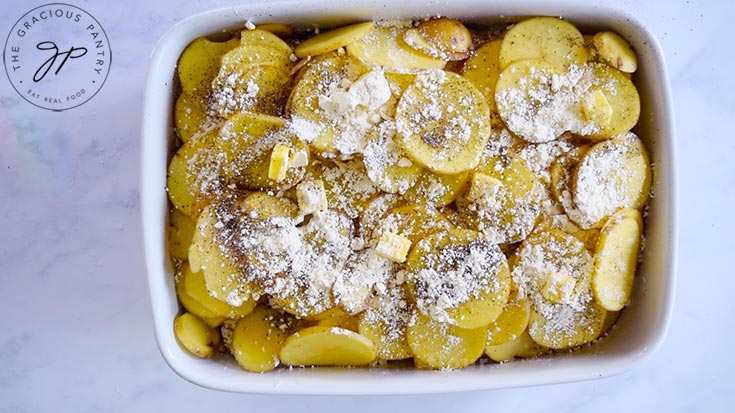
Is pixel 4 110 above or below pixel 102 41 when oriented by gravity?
below

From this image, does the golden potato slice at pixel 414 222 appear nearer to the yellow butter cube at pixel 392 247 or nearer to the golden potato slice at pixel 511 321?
the yellow butter cube at pixel 392 247

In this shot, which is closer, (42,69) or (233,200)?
(233,200)

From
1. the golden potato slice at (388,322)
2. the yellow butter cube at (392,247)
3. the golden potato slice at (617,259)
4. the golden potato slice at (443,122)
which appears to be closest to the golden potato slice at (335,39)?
the golden potato slice at (443,122)

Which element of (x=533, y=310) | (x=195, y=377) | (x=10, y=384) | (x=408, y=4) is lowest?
(x=10, y=384)

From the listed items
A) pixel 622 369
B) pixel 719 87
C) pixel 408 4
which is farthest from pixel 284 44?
pixel 719 87

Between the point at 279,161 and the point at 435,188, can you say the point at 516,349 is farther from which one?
the point at 279,161

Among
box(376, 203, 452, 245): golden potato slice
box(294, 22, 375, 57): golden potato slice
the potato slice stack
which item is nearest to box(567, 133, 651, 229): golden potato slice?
the potato slice stack

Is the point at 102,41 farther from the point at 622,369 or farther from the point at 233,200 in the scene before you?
the point at 622,369

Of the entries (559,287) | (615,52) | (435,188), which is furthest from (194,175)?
(615,52)
